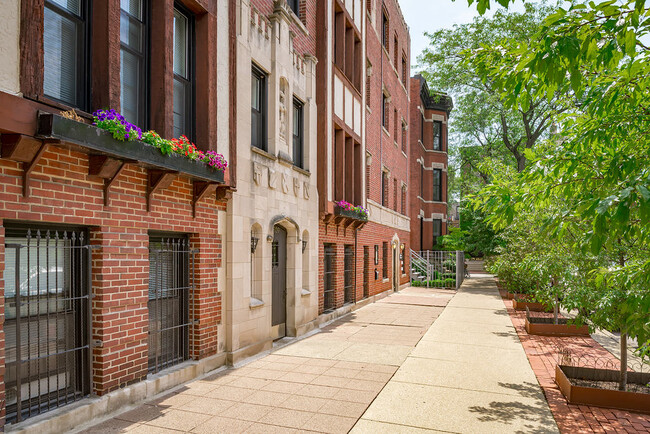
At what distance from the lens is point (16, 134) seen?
430 centimetres

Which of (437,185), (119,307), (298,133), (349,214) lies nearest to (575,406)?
(119,307)

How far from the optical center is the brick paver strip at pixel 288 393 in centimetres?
540

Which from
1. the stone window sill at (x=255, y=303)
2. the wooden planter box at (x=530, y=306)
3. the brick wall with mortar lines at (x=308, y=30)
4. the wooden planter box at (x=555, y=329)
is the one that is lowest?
the wooden planter box at (x=530, y=306)

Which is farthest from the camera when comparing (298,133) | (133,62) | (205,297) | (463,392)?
(298,133)

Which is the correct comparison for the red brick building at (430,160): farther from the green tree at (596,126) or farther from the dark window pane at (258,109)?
the green tree at (596,126)

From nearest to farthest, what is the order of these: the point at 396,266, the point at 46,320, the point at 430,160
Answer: the point at 46,320
the point at 396,266
the point at 430,160

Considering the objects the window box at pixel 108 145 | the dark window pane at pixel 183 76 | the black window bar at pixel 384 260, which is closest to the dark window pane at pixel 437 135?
the black window bar at pixel 384 260

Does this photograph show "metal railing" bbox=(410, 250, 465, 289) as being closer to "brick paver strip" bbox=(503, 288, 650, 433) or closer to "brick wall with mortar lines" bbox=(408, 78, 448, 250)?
"brick wall with mortar lines" bbox=(408, 78, 448, 250)

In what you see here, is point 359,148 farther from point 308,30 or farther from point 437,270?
point 437,270

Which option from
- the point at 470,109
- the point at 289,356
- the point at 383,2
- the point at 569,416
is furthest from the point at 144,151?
the point at 470,109

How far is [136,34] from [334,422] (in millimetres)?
5766

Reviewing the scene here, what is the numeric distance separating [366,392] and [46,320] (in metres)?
4.24

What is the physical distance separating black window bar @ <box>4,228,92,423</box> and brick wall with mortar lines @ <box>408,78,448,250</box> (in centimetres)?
2722

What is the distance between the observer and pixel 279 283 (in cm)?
1063
